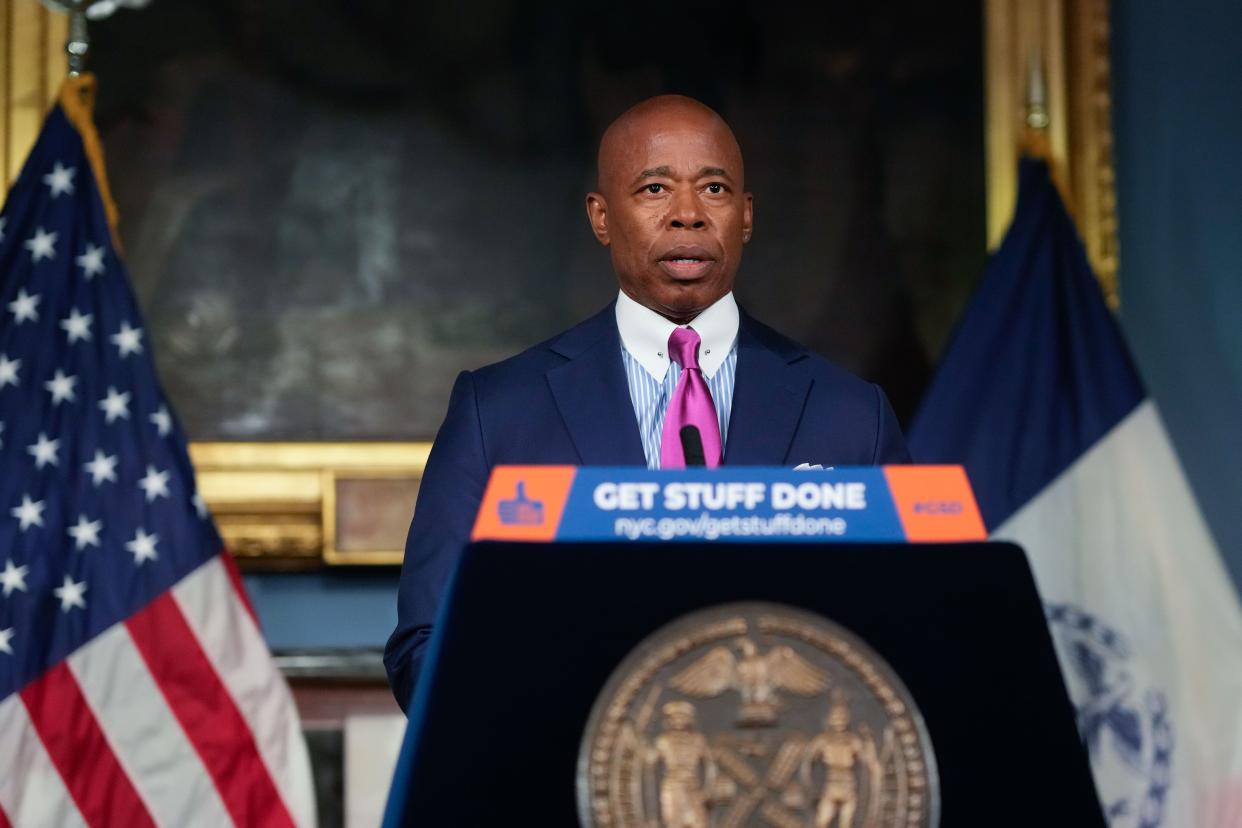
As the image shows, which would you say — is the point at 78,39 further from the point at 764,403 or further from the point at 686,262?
the point at 764,403

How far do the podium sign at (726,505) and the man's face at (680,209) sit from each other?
75cm

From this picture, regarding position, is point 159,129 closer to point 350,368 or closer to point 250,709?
point 350,368

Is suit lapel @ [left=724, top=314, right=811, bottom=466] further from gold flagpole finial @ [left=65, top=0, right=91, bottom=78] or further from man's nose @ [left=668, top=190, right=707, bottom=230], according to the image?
gold flagpole finial @ [left=65, top=0, right=91, bottom=78]

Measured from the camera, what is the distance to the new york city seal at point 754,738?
151 cm

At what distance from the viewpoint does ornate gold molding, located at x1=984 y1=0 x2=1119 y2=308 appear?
16.4ft

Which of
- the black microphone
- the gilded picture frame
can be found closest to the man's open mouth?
the black microphone

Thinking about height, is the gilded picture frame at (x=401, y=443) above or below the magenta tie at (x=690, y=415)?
above

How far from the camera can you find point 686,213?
2346 mm

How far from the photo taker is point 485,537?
5.32 feet

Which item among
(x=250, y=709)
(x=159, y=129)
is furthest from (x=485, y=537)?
(x=159, y=129)

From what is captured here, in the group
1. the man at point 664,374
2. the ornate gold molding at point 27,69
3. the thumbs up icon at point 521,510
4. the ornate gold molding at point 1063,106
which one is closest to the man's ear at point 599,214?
the man at point 664,374

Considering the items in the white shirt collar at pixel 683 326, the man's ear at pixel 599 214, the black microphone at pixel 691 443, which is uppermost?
the man's ear at pixel 599 214

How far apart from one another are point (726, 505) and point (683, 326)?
0.76 m

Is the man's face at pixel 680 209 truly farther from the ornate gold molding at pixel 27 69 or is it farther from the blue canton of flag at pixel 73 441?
the ornate gold molding at pixel 27 69
